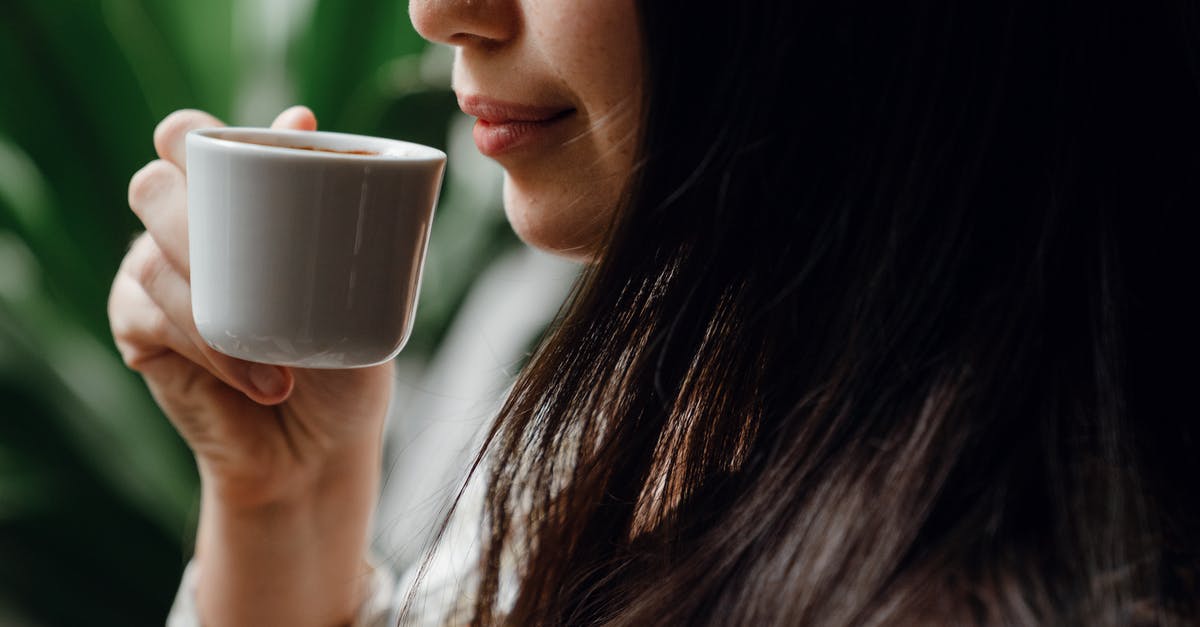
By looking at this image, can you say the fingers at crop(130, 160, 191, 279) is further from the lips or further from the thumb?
the lips

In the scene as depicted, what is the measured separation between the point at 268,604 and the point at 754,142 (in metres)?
0.63

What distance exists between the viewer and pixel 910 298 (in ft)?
1.58

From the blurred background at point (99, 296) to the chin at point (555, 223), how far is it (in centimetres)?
68

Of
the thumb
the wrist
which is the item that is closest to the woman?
the thumb

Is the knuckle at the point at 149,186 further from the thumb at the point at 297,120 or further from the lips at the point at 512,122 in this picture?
the lips at the point at 512,122

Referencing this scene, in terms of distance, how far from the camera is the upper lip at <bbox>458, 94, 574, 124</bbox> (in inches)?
24.0

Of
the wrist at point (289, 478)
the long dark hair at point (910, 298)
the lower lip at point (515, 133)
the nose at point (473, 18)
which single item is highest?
the nose at point (473, 18)

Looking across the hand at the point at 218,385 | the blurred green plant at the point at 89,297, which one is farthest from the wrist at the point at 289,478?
the blurred green plant at the point at 89,297

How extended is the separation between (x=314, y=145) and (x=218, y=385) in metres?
0.29

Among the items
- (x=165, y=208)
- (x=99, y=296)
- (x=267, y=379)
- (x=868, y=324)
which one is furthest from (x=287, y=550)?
(x=99, y=296)

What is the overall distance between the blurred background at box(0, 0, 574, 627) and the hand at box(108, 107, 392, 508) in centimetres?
48

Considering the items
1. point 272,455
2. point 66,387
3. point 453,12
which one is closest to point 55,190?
point 66,387

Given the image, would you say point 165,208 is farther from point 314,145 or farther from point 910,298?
point 910,298

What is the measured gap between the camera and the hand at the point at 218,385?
69cm
